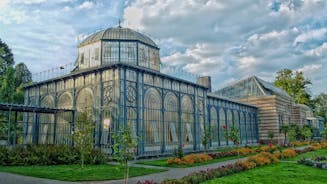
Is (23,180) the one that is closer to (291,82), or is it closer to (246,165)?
(246,165)

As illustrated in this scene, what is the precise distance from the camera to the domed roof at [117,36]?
3362cm

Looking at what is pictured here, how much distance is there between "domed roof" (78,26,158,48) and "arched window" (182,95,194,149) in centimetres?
889

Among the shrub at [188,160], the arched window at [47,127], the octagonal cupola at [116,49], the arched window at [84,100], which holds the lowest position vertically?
the shrub at [188,160]

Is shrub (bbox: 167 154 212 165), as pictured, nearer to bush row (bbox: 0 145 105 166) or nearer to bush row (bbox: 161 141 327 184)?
bush row (bbox: 161 141 327 184)

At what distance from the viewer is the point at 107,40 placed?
33344 mm

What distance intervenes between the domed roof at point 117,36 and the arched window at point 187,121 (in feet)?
29.2

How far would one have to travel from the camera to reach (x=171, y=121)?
3256 cm

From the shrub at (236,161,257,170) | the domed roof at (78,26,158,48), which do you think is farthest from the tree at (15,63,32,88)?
the shrub at (236,161,257,170)

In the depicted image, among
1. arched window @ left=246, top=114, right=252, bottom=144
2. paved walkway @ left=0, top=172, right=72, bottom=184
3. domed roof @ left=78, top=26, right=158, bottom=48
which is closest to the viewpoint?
paved walkway @ left=0, top=172, right=72, bottom=184

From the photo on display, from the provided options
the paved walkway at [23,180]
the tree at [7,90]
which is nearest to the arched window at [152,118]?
the paved walkway at [23,180]

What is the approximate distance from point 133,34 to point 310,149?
26.8 meters

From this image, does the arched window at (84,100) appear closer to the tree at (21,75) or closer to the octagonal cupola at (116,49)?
the octagonal cupola at (116,49)

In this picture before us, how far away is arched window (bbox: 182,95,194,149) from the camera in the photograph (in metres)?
34.4

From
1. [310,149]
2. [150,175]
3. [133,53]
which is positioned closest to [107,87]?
[133,53]
